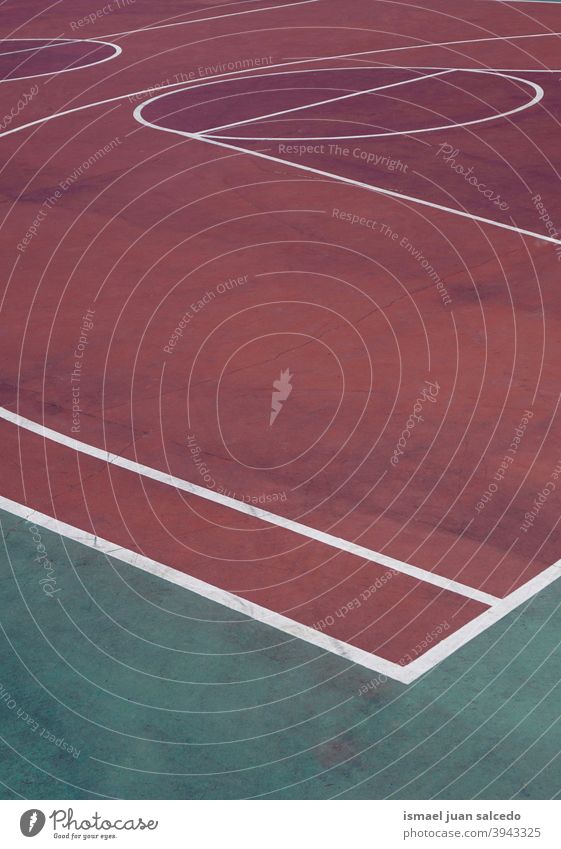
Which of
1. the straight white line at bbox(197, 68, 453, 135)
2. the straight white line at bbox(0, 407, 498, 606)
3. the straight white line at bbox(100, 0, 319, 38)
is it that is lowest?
the straight white line at bbox(0, 407, 498, 606)

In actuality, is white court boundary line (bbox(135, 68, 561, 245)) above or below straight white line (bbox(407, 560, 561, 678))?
above

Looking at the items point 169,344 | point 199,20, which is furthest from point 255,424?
point 199,20

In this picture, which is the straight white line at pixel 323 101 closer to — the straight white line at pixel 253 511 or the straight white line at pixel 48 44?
the straight white line at pixel 48 44

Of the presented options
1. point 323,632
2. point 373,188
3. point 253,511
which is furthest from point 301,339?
point 373,188

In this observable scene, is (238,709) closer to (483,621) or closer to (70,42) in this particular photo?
(483,621)

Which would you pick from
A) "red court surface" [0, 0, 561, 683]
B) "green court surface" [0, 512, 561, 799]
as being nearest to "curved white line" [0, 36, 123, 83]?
"red court surface" [0, 0, 561, 683]

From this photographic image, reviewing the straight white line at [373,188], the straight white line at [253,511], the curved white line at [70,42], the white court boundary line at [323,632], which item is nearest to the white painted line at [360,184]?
the straight white line at [373,188]

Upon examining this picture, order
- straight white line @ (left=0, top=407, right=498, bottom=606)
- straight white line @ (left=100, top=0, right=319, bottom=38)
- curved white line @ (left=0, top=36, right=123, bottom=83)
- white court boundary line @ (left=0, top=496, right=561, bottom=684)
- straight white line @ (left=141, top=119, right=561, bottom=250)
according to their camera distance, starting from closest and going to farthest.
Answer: white court boundary line @ (left=0, top=496, right=561, bottom=684), straight white line @ (left=0, top=407, right=498, bottom=606), straight white line @ (left=141, top=119, right=561, bottom=250), curved white line @ (left=0, top=36, right=123, bottom=83), straight white line @ (left=100, top=0, right=319, bottom=38)

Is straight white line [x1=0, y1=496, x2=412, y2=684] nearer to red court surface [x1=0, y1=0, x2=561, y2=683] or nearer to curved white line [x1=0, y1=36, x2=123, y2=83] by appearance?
red court surface [x1=0, y1=0, x2=561, y2=683]
